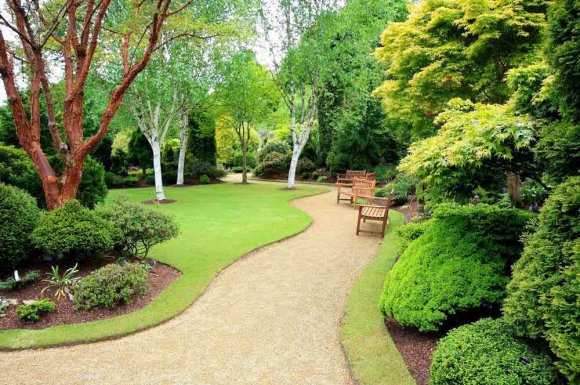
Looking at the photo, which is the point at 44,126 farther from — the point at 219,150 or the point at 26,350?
the point at 219,150

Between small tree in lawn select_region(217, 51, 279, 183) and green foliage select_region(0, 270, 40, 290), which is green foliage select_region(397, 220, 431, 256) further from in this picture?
small tree in lawn select_region(217, 51, 279, 183)

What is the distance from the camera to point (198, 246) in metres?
7.62

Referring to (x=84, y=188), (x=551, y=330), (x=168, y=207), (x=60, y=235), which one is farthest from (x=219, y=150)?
(x=551, y=330)

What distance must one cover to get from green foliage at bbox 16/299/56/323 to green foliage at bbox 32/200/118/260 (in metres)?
0.90

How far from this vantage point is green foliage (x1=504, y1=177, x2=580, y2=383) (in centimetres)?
217

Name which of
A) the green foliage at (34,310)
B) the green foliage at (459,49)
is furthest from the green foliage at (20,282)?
the green foliage at (459,49)

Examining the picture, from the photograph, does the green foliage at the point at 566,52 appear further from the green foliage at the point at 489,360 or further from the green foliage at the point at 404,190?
the green foliage at the point at 404,190

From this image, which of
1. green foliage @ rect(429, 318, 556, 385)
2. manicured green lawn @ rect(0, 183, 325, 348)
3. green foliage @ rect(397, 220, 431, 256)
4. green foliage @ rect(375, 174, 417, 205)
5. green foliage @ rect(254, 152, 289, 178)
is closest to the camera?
green foliage @ rect(429, 318, 556, 385)

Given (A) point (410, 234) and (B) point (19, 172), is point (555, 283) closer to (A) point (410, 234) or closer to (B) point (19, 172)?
(A) point (410, 234)

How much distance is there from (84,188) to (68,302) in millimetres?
4308

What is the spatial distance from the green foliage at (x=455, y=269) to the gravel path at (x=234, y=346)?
0.97m

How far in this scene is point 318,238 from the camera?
28.4ft

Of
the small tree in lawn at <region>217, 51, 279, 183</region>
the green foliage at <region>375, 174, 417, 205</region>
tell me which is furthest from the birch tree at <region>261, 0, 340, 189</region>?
the green foliage at <region>375, 174, 417, 205</region>

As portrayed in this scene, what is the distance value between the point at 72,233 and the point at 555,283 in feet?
19.7
